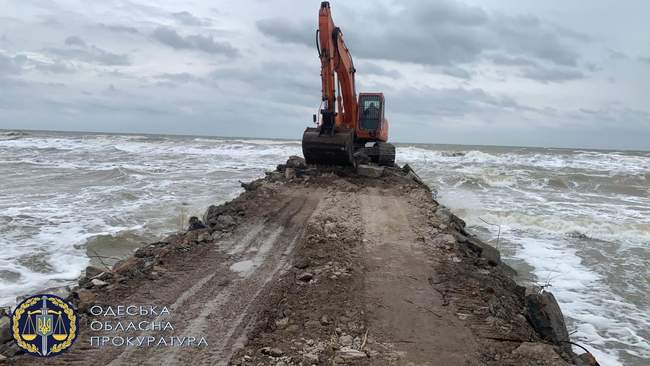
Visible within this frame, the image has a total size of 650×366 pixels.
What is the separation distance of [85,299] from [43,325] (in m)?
1.36

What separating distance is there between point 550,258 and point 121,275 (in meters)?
9.31

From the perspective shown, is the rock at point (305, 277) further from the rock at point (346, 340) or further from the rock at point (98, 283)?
the rock at point (98, 283)

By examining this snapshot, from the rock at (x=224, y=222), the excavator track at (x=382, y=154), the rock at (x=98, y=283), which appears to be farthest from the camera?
the excavator track at (x=382, y=154)

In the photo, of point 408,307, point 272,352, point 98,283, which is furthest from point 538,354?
point 98,283

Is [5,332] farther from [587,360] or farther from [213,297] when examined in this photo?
[587,360]

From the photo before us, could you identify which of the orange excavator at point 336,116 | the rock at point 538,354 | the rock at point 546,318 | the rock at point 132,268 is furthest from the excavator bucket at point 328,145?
the rock at point 538,354

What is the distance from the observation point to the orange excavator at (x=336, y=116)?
13.0 metres

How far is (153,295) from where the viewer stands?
5363 millimetres

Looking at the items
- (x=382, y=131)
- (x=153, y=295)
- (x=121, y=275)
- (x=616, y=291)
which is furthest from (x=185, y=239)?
(x=382, y=131)

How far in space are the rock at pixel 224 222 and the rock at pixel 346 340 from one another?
14.9ft

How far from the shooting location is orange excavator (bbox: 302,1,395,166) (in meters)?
13.0

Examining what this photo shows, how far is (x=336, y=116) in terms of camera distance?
1434cm

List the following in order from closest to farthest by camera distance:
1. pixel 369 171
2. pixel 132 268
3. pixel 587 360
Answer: pixel 587 360
pixel 132 268
pixel 369 171

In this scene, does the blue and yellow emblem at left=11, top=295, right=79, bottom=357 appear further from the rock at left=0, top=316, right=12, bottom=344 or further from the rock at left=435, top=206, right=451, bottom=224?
the rock at left=435, top=206, right=451, bottom=224
